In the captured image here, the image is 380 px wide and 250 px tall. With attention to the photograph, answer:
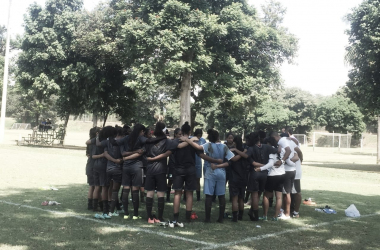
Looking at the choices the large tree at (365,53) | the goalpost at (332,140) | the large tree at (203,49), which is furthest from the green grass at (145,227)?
the goalpost at (332,140)

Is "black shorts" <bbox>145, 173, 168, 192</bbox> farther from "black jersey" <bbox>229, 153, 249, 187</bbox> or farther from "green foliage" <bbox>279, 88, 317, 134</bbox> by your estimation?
"green foliage" <bbox>279, 88, 317, 134</bbox>

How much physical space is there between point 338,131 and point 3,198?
7270 centimetres

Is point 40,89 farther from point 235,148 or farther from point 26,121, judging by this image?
point 26,121

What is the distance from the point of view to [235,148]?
830 cm

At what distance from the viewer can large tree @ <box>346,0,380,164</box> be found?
76.2ft

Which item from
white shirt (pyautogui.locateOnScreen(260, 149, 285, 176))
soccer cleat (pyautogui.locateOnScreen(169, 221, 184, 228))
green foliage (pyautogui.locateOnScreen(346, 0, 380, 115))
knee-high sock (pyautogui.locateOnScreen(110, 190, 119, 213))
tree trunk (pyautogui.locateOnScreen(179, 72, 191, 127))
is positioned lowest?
soccer cleat (pyautogui.locateOnScreen(169, 221, 184, 228))

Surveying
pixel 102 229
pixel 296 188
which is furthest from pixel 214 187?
pixel 102 229

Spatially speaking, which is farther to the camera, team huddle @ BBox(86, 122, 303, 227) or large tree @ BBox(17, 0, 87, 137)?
large tree @ BBox(17, 0, 87, 137)

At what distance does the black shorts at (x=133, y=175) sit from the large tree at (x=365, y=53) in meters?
19.6

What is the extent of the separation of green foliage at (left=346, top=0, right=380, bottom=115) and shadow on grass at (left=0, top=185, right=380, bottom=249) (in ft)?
52.1

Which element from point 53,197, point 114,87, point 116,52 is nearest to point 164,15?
point 116,52

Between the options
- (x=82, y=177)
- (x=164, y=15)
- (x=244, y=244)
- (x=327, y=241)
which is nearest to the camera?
(x=244, y=244)

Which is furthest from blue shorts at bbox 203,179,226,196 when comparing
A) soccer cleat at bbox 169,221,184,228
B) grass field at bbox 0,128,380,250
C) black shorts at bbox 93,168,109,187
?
black shorts at bbox 93,168,109,187

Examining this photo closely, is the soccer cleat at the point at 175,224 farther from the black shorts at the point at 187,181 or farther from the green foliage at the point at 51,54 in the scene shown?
the green foliage at the point at 51,54
